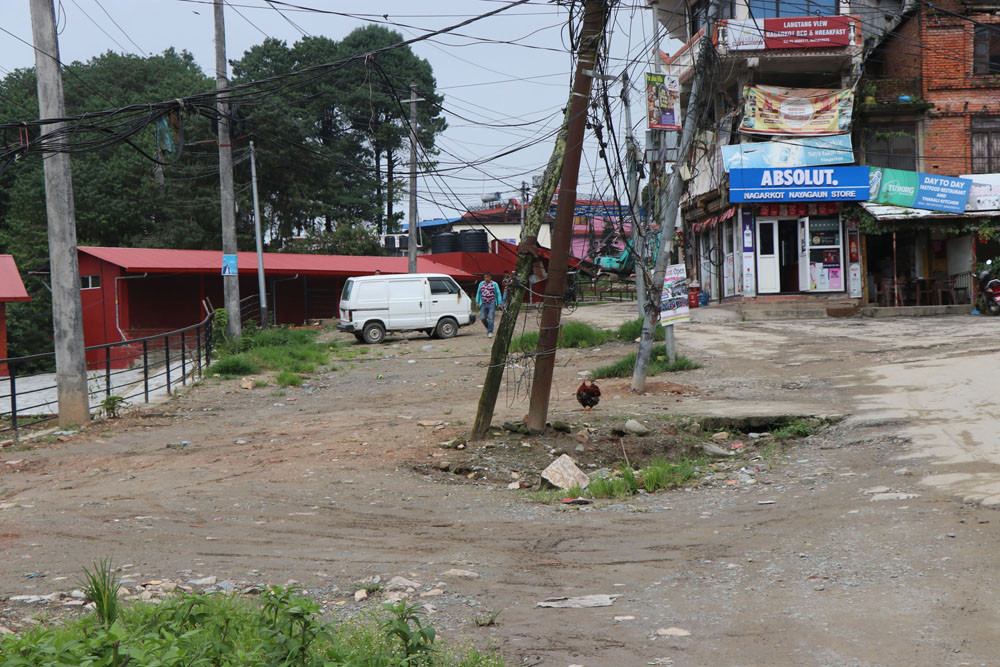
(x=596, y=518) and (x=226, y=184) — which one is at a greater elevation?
(x=226, y=184)

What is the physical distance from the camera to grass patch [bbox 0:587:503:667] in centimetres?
342

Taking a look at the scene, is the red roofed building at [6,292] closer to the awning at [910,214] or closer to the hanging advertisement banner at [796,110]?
the hanging advertisement banner at [796,110]

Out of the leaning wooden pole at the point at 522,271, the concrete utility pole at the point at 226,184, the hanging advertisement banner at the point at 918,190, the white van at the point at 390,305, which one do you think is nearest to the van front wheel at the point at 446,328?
the white van at the point at 390,305

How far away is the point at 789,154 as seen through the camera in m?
26.0

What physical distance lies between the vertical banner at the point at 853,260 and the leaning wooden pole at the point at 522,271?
1884 cm

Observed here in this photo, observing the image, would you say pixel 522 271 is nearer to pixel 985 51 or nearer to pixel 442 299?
pixel 442 299

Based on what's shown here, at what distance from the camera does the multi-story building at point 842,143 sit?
25703mm

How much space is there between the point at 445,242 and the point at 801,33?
85.4 feet

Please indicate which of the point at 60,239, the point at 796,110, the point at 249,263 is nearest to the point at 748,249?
the point at 796,110

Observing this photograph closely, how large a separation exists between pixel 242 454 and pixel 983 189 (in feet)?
78.4

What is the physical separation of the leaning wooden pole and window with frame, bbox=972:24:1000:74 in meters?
22.1

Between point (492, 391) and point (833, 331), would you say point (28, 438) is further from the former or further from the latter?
point (833, 331)

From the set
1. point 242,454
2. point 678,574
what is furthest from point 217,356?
point 678,574

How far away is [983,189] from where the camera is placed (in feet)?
84.3
